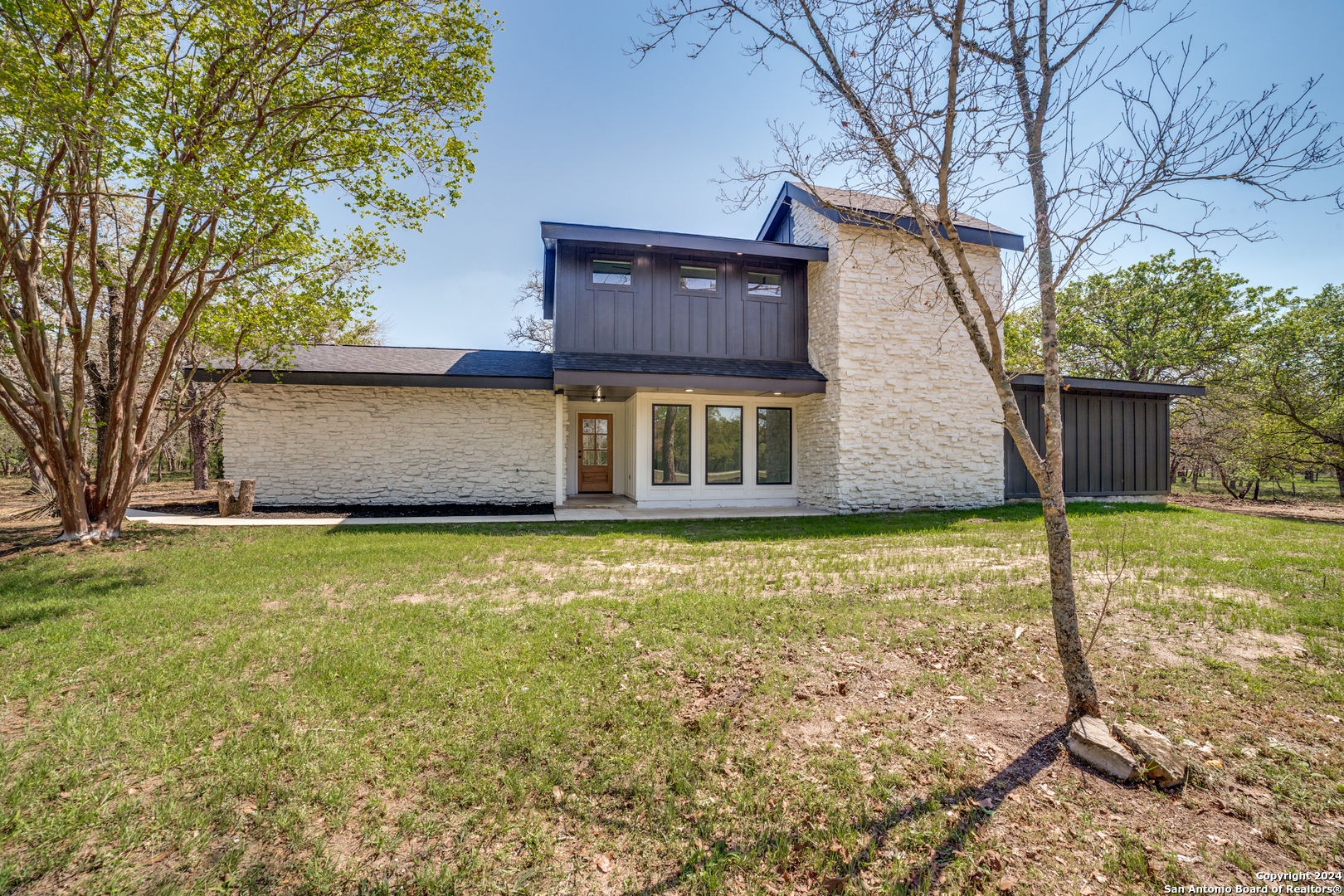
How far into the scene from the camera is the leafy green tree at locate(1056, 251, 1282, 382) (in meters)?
15.9

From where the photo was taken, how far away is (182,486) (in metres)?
13.8

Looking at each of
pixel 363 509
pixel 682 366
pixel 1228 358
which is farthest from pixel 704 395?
pixel 1228 358

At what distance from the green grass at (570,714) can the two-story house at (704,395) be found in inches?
197

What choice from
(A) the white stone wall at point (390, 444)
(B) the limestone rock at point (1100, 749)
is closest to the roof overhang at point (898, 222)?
(A) the white stone wall at point (390, 444)

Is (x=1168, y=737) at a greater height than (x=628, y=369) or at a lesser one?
lesser

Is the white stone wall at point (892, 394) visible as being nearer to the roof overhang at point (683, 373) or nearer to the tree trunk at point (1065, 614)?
the roof overhang at point (683, 373)

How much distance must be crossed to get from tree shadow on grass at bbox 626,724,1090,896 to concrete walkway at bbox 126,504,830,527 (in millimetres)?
6787

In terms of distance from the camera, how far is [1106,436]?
11586mm

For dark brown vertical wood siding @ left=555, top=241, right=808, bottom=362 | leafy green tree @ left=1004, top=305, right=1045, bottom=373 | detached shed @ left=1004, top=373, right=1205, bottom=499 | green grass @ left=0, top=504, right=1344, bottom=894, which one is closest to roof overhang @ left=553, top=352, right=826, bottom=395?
dark brown vertical wood siding @ left=555, top=241, right=808, bottom=362

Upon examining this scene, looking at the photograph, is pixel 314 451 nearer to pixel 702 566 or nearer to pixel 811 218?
pixel 702 566

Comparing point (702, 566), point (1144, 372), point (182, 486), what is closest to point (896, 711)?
point (702, 566)

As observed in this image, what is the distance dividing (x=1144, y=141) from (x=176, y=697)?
18.9 feet

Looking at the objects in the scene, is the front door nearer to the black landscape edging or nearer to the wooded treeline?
the black landscape edging

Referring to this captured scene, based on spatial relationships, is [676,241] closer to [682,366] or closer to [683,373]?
[682,366]
